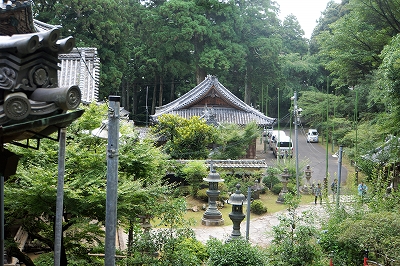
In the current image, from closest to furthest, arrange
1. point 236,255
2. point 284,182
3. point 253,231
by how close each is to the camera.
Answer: point 236,255 → point 253,231 → point 284,182

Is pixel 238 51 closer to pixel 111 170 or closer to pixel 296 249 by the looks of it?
pixel 296 249

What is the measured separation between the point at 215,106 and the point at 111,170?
76.3 ft

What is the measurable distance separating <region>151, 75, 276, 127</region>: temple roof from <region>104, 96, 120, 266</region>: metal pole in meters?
21.4

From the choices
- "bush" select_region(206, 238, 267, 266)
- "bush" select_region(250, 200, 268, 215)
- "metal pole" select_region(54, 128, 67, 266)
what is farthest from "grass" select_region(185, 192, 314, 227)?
"metal pole" select_region(54, 128, 67, 266)

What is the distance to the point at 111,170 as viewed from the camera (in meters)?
5.73

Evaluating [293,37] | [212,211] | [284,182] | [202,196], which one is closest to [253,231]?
[212,211]

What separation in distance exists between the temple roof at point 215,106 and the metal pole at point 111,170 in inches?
843

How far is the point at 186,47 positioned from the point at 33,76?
105 ft

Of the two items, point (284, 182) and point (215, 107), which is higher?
point (215, 107)

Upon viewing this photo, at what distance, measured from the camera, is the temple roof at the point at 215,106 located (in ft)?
90.3

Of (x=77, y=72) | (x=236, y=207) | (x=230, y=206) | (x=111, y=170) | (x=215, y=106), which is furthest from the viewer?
(x=215, y=106)

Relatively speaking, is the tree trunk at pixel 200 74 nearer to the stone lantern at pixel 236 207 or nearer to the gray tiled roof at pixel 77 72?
the gray tiled roof at pixel 77 72

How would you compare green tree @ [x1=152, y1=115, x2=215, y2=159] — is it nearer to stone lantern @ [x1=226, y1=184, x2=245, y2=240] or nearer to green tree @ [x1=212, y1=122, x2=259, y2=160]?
green tree @ [x1=212, y1=122, x2=259, y2=160]

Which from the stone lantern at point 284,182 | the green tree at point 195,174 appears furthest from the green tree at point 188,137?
the stone lantern at point 284,182
